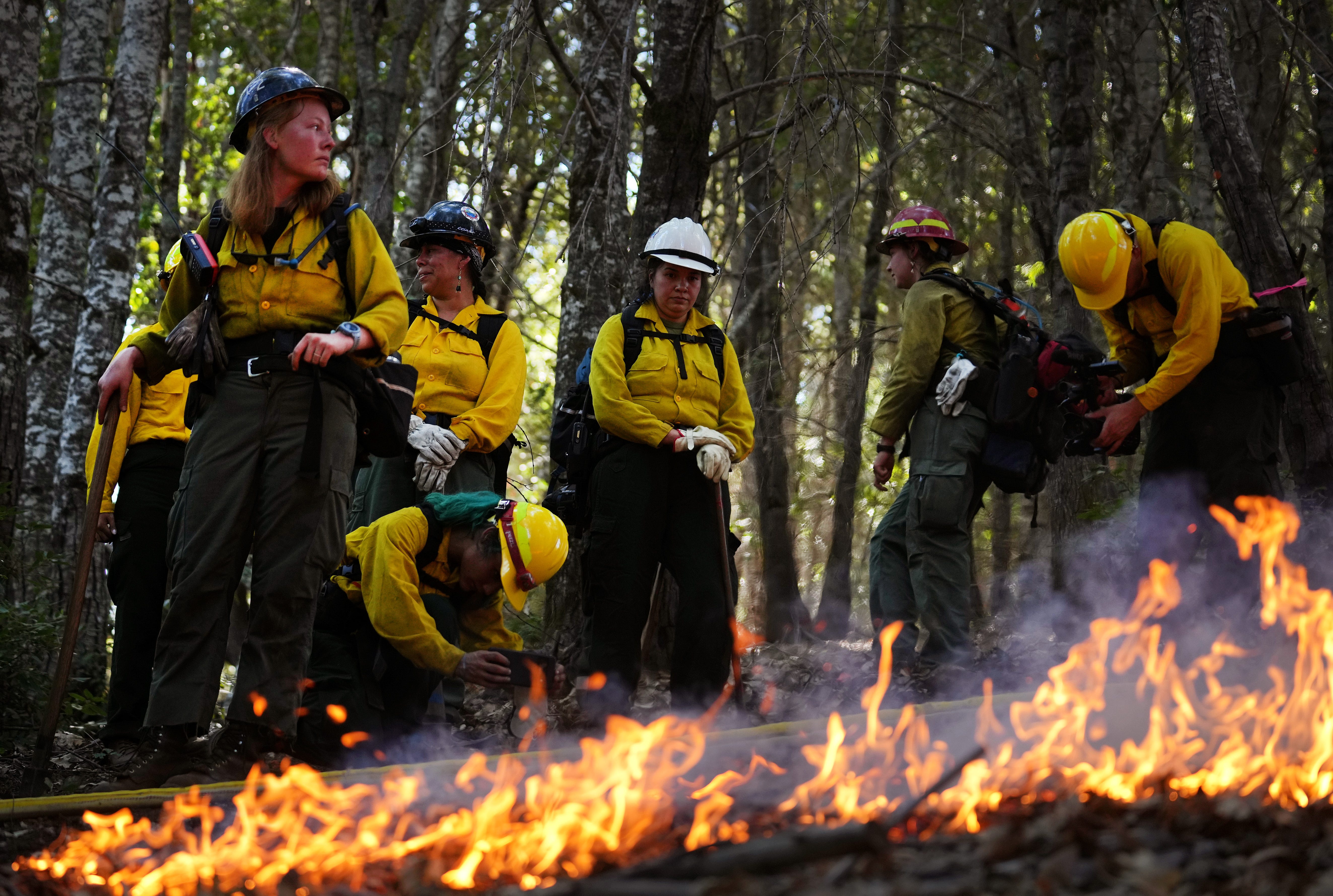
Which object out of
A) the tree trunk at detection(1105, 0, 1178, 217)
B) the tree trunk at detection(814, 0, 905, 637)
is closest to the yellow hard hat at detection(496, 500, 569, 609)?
the tree trunk at detection(1105, 0, 1178, 217)

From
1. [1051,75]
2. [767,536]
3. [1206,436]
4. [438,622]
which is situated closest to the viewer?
[438,622]

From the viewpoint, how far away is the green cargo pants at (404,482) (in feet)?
18.9

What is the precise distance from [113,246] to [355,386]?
→ 5.02m

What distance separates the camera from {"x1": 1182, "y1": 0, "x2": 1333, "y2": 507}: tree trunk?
596 cm

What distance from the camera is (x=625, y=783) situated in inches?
137

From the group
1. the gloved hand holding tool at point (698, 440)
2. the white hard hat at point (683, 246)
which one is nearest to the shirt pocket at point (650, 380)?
the gloved hand holding tool at point (698, 440)

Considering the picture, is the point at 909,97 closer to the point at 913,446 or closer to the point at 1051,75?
the point at 1051,75

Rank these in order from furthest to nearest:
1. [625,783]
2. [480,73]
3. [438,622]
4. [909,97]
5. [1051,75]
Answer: [909,97]
[1051,75]
[480,73]
[438,622]
[625,783]

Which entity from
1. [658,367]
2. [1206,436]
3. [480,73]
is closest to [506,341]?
[658,367]

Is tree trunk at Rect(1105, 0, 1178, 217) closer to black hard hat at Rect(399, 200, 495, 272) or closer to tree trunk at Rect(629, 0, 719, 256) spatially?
tree trunk at Rect(629, 0, 719, 256)

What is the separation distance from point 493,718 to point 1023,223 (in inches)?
357

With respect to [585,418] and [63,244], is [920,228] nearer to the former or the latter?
[585,418]

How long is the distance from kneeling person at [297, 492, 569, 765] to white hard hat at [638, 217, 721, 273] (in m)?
1.37

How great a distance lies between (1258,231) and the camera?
606 centimetres
